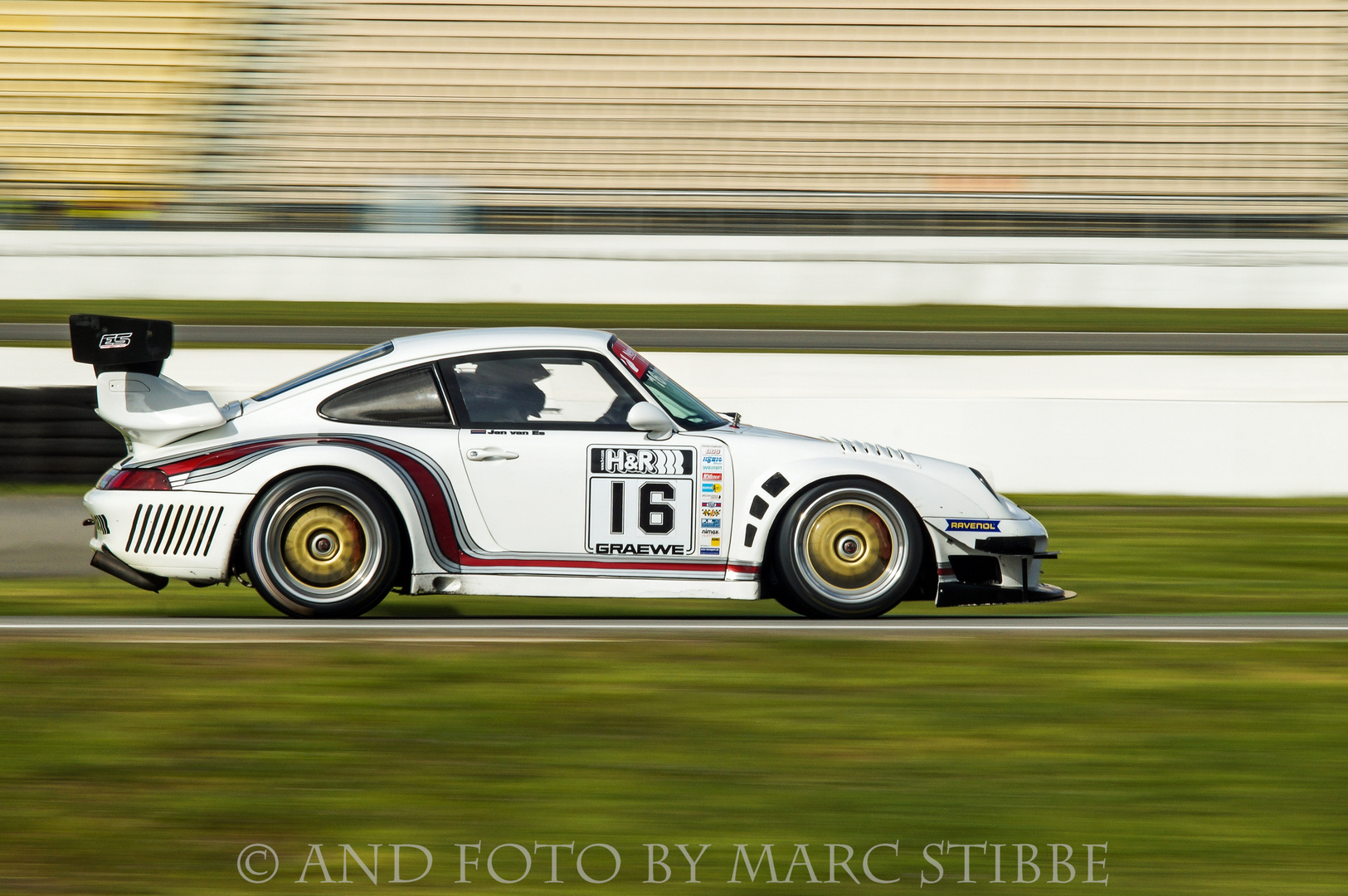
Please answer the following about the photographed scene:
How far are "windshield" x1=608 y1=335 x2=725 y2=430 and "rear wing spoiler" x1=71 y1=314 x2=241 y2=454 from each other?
5.38 feet

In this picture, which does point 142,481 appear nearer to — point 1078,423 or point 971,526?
point 971,526

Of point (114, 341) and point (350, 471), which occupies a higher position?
point (114, 341)

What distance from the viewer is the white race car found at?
5.92 meters

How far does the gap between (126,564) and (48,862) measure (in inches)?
98.8

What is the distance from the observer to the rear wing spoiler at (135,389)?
6.00 m

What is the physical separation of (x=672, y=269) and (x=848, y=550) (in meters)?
16.2

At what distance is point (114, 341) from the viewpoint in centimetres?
604

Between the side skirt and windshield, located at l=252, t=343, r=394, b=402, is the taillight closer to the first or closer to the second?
windshield, located at l=252, t=343, r=394, b=402

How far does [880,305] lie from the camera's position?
2181 cm

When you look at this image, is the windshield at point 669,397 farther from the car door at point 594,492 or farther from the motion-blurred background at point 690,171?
the motion-blurred background at point 690,171

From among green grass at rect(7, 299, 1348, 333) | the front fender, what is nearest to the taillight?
the front fender

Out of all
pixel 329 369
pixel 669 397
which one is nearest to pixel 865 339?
pixel 669 397

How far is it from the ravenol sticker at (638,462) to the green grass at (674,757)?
2.54 ft

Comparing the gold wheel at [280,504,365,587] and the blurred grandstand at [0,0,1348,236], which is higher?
the blurred grandstand at [0,0,1348,236]
